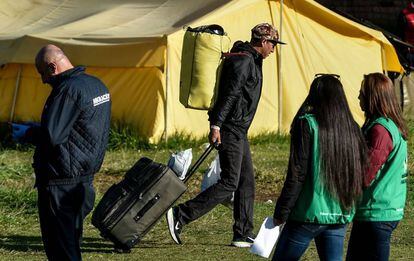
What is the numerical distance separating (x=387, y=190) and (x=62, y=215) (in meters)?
1.96

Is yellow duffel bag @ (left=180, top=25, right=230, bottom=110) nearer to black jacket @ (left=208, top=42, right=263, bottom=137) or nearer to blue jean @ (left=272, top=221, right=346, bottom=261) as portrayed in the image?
black jacket @ (left=208, top=42, right=263, bottom=137)

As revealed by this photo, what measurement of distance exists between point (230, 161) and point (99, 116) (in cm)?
213

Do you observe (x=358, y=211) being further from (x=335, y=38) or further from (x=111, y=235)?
(x=335, y=38)

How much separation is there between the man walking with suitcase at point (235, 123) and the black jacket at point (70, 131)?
6.21 feet

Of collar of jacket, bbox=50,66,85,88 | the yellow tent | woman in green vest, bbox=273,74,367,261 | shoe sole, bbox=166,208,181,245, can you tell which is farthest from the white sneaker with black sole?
the yellow tent

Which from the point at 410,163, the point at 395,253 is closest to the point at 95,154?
the point at 395,253

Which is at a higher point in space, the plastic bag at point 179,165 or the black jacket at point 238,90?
the black jacket at point 238,90

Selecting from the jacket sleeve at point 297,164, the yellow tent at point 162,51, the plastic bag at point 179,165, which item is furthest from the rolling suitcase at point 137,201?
the yellow tent at point 162,51

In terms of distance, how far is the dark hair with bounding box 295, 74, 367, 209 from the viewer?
574 cm

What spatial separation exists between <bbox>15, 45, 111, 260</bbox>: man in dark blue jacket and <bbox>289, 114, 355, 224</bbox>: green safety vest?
Result: 1.41 meters

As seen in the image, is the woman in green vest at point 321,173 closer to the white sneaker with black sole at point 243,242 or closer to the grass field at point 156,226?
the grass field at point 156,226

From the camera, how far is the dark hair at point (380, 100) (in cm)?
607

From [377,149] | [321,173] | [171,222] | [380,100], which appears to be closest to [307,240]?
[321,173]

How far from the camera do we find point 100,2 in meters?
17.4
